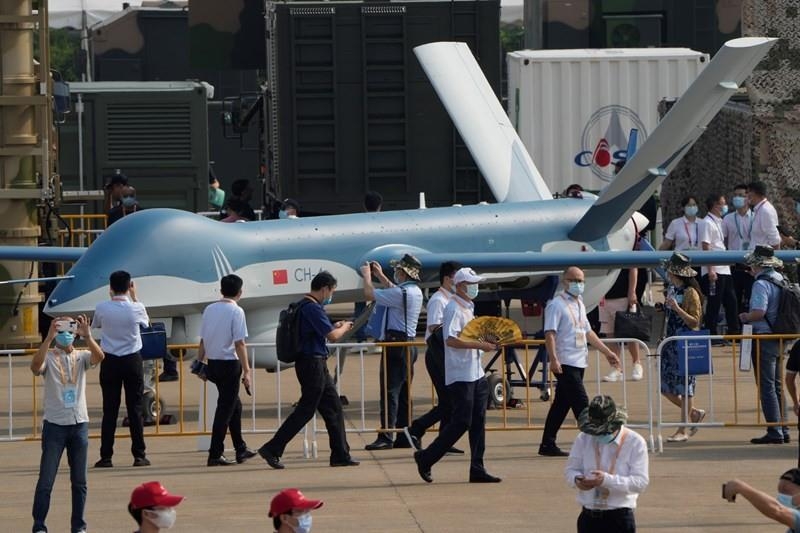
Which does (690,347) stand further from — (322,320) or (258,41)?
(258,41)

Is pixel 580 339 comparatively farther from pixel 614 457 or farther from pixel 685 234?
pixel 685 234

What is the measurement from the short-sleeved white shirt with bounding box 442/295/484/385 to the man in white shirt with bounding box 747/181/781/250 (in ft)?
26.1

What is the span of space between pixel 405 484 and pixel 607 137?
1241 centimetres

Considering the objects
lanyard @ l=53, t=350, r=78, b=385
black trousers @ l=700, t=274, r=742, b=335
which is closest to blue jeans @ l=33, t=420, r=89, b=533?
lanyard @ l=53, t=350, r=78, b=385

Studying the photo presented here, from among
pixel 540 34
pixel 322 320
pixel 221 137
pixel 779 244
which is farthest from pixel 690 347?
pixel 221 137

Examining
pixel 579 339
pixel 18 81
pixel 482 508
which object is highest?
pixel 18 81

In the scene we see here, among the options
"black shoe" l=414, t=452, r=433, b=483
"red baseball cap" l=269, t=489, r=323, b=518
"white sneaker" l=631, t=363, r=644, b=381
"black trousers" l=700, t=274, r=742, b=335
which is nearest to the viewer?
"red baseball cap" l=269, t=489, r=323, b=518

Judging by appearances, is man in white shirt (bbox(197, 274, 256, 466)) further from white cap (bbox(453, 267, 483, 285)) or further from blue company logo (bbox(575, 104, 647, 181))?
blue company logo (bbox(575, 104, 647, 181))

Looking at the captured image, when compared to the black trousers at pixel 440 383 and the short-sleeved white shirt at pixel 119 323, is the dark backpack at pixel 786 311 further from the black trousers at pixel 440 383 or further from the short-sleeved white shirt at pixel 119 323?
the short-sleeved white shirt at pixel 119 323

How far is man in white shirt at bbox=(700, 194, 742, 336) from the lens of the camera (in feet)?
63.7

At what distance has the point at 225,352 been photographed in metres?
12.9

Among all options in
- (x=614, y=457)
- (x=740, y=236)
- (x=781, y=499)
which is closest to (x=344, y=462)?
(x=614, y=457)

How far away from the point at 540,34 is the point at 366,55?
356 inches

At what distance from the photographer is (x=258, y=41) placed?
88.9 ft
